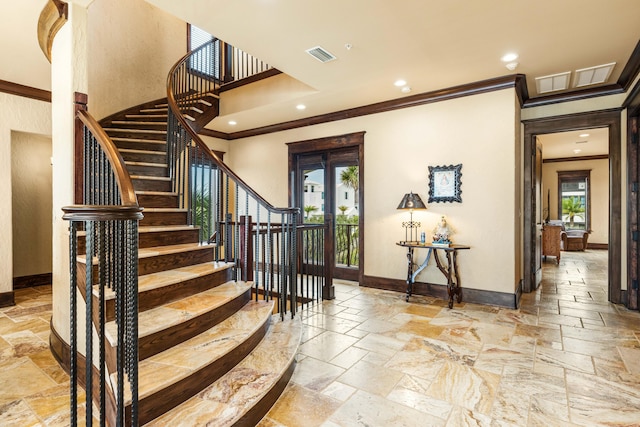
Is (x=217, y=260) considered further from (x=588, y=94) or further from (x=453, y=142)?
(x=588, y=94)

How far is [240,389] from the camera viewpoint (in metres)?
2.05

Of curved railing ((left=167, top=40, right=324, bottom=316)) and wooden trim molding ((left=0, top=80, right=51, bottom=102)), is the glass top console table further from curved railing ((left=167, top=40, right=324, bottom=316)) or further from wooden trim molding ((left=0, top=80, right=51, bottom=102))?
wooden trim molding ((left=0, top=80, right=51, bottom=102))

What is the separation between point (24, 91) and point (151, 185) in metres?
2.51

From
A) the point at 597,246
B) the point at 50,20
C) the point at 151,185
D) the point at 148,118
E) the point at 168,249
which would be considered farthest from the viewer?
the point at 597,246


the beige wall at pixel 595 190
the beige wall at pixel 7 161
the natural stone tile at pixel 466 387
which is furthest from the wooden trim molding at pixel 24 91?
the beige wall at pixel 595 190

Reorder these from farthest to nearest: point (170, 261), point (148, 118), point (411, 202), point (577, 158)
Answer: point (577, 158)
point (148, 118)
point (411, 202)
point (170, 261)

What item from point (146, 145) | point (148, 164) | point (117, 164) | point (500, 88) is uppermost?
point (500, 88)

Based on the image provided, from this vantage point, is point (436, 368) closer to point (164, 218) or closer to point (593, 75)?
point (164, 218)

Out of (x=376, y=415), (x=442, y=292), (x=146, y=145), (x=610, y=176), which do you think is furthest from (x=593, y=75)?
(x=146, y=145)

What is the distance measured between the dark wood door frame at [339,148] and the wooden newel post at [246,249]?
232cm

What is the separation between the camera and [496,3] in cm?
266

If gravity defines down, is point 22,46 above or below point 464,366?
above

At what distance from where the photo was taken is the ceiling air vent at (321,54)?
11.3 feet

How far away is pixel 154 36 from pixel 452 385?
6.73 m
